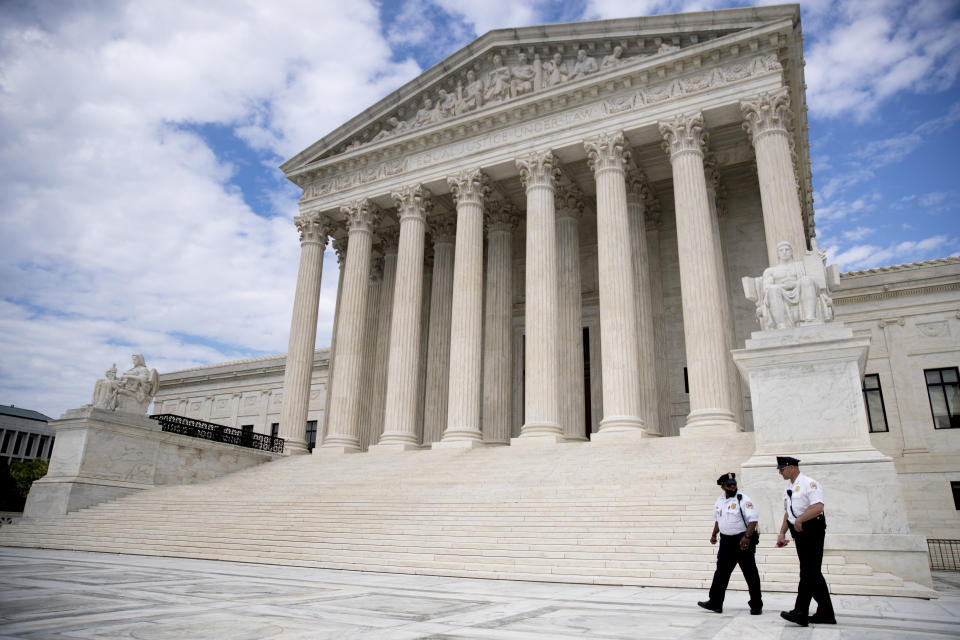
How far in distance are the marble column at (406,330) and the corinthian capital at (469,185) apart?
2010 mm

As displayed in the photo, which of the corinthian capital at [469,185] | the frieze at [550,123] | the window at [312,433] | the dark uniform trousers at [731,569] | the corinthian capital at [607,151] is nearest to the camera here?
the dark uniform trousers at [731,569]

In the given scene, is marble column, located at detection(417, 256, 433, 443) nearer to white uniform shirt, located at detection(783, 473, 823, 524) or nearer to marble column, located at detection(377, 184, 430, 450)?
marble column, located at detection(377, 184, 430, 450)

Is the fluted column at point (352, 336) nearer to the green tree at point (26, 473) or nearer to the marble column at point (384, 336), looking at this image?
the marble column at point (384, 336)

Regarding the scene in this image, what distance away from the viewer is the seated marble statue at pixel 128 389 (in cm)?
2342

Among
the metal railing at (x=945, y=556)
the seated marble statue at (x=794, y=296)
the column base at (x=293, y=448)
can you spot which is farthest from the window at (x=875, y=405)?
the column base at (x=293, y=448)

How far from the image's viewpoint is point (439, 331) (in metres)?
31.8

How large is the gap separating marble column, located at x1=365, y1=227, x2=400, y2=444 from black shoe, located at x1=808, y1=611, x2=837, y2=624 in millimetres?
26519

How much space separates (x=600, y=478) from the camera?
1703 cm

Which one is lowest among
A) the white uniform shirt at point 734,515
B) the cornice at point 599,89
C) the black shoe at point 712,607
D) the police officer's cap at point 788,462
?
the black shoe at point 712,607

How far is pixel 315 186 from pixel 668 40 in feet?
60.6

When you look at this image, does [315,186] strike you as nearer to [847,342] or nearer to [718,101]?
[718,101]

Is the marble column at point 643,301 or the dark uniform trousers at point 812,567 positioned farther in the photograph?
the marble column at point 643,301

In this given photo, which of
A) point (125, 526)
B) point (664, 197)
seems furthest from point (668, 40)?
point (125, 526)

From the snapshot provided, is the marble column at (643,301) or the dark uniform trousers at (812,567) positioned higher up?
the marble column at (643,301)
